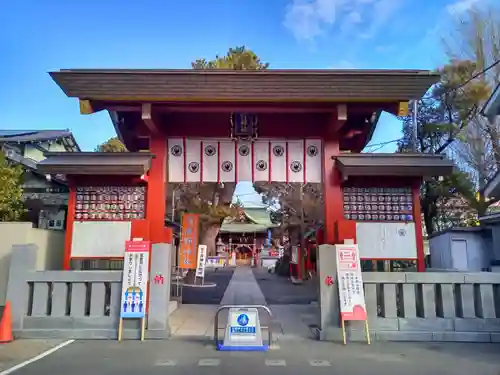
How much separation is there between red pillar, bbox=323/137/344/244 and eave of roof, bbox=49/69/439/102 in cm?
148

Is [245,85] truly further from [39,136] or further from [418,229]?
[39,136]

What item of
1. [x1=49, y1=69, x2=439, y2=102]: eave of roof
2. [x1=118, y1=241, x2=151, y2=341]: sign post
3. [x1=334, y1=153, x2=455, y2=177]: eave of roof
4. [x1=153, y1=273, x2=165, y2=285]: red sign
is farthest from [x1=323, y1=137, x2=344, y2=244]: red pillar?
[x1=118, y1=241, x2=151, y2=341]: sign post

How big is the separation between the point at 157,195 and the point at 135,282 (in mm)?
2092

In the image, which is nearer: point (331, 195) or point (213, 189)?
point (331, 195)

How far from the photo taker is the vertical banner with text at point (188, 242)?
16.2 meters

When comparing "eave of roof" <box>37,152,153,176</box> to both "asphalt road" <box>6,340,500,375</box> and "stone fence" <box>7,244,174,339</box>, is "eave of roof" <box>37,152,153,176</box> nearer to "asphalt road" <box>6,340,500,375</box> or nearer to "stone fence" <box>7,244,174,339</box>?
"stone fence" <box>7,244,174,339</box>

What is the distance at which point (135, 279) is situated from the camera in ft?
25.5

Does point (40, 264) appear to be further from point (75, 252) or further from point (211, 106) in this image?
point (211, 106)

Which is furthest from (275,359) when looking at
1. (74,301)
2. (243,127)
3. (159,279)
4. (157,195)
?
(243,127)

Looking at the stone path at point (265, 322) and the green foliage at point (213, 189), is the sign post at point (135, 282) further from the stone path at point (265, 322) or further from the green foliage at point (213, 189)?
the green foliage at point (213, 189)

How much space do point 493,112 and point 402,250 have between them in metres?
3.83

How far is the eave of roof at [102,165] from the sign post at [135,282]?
1.61 metres

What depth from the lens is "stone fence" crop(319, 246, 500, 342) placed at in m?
7.65

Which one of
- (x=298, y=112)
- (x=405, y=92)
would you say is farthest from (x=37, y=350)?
(x=405, y=92)
